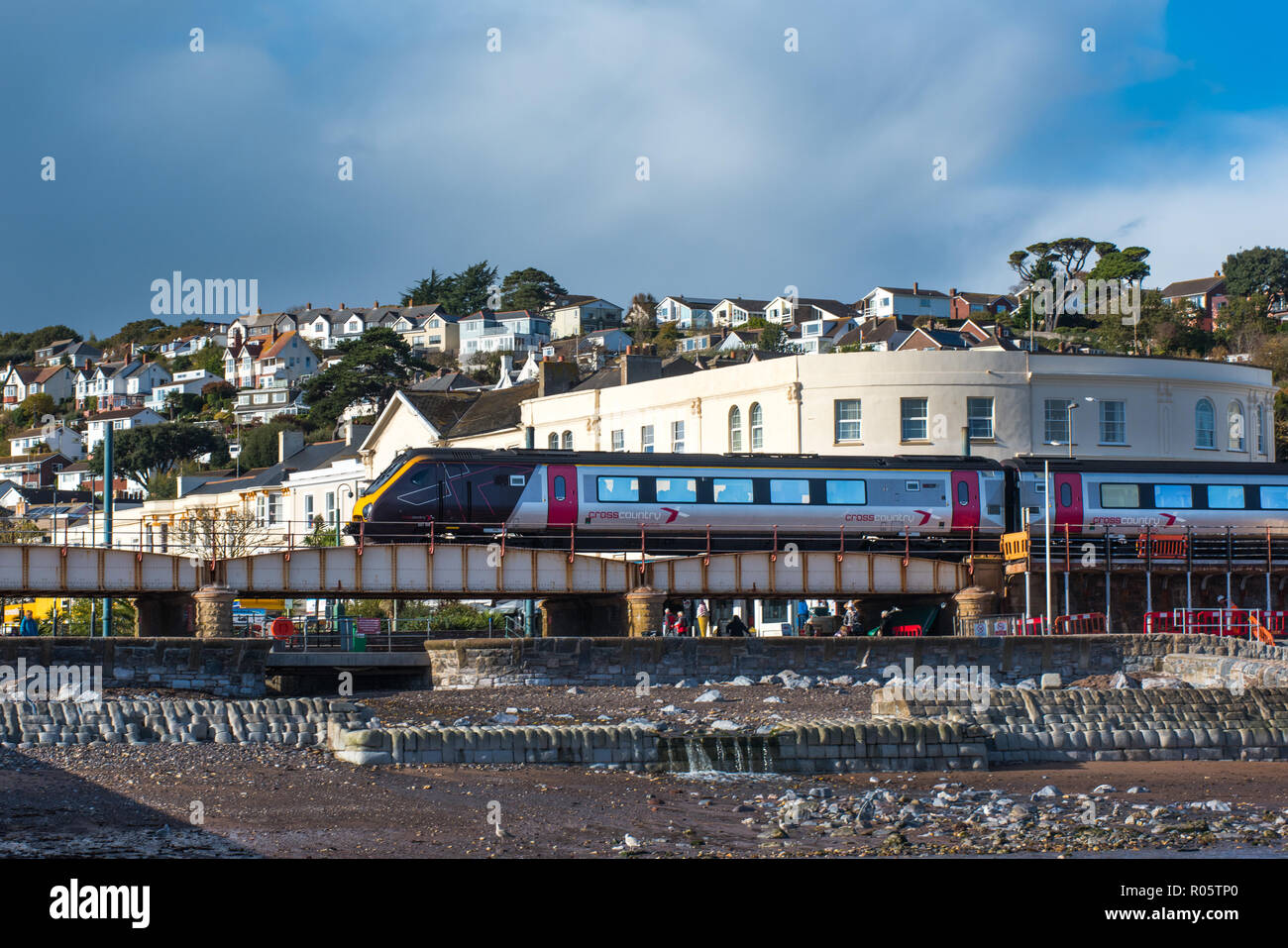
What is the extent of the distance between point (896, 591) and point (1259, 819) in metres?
19.3

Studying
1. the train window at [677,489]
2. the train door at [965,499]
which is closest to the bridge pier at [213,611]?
the train window at [677,489]

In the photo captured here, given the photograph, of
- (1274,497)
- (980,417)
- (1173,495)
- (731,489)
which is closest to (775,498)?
(731,489)

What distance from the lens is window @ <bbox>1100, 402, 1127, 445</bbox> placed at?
180ft

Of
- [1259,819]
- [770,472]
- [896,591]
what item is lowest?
[1259,819]

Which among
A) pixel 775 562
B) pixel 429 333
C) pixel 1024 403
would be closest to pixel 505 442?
pixel 1024 403

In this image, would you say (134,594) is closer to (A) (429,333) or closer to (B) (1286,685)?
(B) (1286,685)

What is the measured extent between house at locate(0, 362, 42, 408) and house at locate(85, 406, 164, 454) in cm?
3843

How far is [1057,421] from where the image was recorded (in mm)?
54344

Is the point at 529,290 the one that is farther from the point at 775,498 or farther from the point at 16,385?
the point at 775,498

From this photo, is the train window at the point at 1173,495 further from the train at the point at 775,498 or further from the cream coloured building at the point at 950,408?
the cream coloured building at the point at 950,408

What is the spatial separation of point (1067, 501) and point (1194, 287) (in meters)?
120

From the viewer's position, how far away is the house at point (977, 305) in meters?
147
